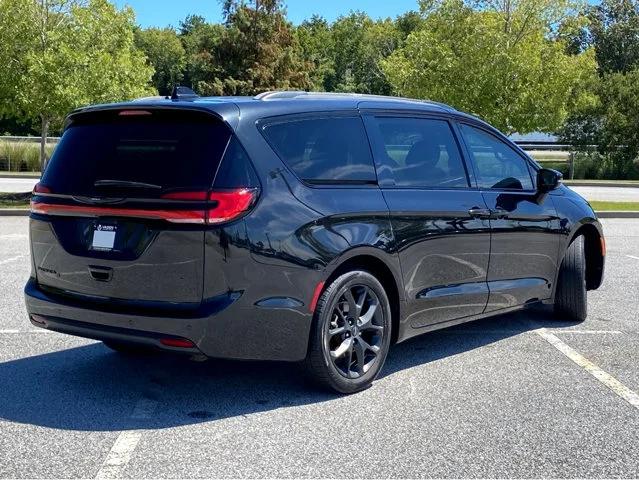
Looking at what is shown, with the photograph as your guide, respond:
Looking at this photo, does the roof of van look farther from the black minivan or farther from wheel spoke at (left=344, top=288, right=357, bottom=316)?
wheel spoke at (left=344, top=288, right=357, bottom=316)

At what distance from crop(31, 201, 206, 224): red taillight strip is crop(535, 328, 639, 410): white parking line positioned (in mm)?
2815

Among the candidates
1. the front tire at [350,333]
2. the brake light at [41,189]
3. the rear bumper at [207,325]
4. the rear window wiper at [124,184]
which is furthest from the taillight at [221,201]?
the brake light at [41,189]

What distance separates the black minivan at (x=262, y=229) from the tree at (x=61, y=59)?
50.8 feet

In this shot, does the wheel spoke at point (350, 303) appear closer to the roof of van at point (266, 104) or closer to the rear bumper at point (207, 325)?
the rear bumper at point (207, 325)

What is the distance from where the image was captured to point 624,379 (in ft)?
18.4

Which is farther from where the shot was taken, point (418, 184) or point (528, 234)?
point (528, 234)

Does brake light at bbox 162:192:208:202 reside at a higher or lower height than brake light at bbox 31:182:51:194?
higher

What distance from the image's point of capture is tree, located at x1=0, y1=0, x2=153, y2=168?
20.0m

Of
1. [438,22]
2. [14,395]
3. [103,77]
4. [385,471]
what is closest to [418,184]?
[385,471]

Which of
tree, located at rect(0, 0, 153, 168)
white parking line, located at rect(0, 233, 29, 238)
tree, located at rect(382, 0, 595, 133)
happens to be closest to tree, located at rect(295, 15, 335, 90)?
tree, located at rect(382, 0, 595, 133)

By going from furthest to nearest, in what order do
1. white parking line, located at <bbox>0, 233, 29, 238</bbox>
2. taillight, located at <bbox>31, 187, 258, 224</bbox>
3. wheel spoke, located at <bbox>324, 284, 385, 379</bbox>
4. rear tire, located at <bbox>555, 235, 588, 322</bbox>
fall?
1. white parking line, located at <bbox>0, 233, 29, 238</bbox>
2. rear tire, located at <bbox>555, 235, 588, 322</bbox>
3. wheel spoke, located at <bbox>324, 284, 385, 379</bbox>
4. taillight, located at <bbox>31, 187, 258, 224</bbox>

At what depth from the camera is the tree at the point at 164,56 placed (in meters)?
96.2

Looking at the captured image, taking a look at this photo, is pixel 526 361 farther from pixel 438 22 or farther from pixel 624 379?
pixel 438 22

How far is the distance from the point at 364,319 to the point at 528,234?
6.39 feet
